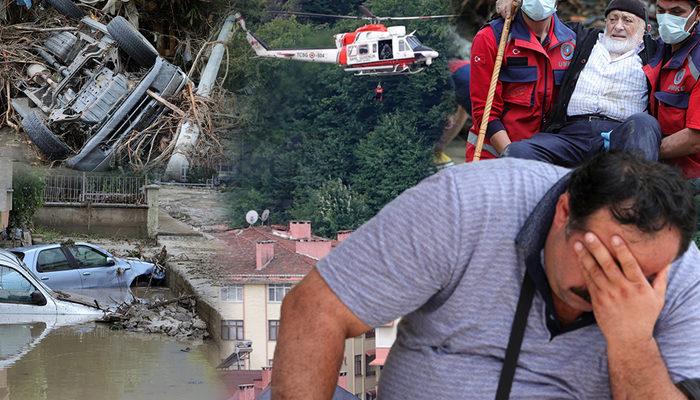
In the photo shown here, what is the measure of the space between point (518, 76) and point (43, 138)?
3.96m

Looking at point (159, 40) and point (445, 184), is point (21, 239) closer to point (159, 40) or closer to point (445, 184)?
point (159, 40)

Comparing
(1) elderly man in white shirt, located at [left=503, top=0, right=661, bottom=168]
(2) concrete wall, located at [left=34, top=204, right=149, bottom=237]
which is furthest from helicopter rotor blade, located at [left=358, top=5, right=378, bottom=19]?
(2) concrete wall, located at [left=34, top=204, right=149, bottom=237]

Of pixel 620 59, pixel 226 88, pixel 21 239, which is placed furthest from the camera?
pixel 21 239

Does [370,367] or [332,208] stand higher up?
[332,208]

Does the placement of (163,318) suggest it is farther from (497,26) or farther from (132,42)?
(497,26)

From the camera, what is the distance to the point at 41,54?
667cm

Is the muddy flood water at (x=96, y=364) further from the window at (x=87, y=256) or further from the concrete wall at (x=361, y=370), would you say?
the concrete wall at (x=361, y=370)

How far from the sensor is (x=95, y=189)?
756cm

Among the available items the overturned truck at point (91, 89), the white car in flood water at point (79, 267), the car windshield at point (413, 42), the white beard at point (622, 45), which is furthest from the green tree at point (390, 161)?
the white car in flood water at point (79, 267)

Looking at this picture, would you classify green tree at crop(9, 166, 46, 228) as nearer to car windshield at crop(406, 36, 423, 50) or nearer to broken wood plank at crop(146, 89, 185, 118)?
broken wood plank at crop(146, 89, 185, 118)

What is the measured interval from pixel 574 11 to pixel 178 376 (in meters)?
6.73

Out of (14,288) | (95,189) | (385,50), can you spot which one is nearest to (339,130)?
(385,50)

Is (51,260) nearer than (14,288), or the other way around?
(14,288)

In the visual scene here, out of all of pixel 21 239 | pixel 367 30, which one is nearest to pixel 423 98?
pixel 367 30
